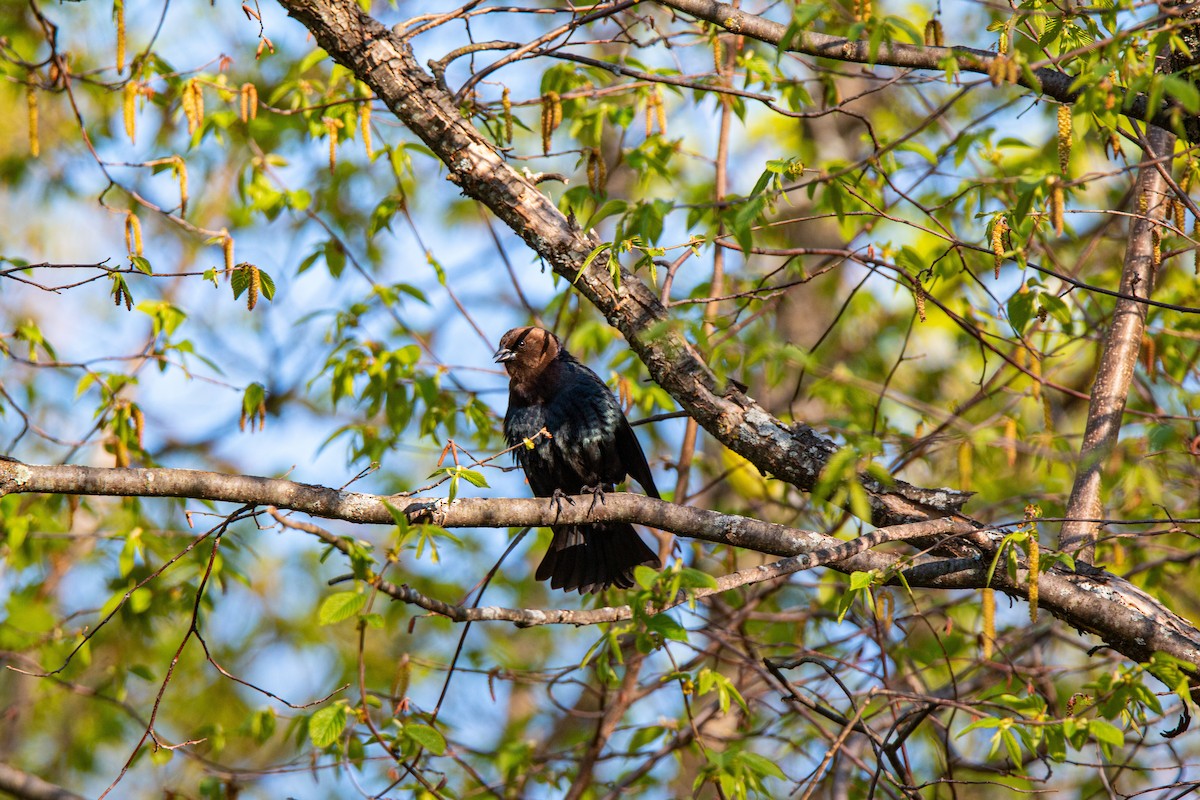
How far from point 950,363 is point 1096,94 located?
19.1ft

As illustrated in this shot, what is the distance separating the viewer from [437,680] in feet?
28.4

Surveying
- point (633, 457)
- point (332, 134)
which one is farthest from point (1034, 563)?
point (332, 134)

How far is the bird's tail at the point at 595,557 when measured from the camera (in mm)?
4477

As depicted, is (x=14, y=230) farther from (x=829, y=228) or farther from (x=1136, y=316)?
(x=1136, y=316)

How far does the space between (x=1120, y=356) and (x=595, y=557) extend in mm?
2232

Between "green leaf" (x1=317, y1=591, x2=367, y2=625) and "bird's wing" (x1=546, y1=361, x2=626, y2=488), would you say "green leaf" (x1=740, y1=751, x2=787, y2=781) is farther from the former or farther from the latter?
"bird's wing" (x1=546, y1=361, x2=626, y2=488)

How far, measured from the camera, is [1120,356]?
3318 mm

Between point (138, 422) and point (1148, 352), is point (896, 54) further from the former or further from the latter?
point (138, 422)

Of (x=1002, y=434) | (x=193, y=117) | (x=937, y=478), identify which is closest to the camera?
(x=193, y=117)

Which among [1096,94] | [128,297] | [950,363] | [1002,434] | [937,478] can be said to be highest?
[950,363]

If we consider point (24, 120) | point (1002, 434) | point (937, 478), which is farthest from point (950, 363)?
point (24, 120)

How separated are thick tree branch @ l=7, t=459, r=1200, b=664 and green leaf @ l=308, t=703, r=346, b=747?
556 millimetres

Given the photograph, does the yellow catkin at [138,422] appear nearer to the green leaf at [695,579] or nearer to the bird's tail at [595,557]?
the bird's tail at [595,557]

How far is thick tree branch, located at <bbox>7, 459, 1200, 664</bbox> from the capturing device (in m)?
2.62
